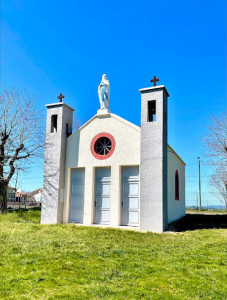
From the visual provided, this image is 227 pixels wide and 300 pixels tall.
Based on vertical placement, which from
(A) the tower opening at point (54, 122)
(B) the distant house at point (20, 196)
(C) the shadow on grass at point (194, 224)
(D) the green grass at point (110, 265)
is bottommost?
(D) the green grass at point (110, 265)

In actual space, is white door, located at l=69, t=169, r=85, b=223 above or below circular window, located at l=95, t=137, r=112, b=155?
below

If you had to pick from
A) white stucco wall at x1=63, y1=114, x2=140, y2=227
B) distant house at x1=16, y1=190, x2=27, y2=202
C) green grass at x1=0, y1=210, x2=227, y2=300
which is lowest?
green grass at x1=0, y1=210, x2=227, y2=300

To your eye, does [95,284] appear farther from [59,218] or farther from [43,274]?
[59,218]

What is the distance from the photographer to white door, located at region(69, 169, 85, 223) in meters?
12.9

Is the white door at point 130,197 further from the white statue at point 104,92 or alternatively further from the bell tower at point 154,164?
the white statue at point 104,92

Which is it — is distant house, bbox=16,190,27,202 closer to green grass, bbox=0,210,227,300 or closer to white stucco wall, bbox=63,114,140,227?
white stucco wall, bbox=63,114,140,227

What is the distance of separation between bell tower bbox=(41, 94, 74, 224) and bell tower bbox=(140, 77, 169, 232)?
433 cm

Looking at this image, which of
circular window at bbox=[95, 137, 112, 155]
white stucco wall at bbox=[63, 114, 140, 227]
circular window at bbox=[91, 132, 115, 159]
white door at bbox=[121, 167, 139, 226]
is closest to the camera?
white door at bbox=[121, 167, 139, 226]

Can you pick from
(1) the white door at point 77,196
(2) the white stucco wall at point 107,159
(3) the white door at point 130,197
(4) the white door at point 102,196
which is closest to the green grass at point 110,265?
(3) the white door at point 130,197

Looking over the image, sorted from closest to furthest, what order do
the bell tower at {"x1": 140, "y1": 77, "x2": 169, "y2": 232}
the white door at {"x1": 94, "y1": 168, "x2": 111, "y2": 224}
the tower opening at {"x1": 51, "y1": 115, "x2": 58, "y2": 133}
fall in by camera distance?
1. the bell tower at {"x1": 140, "y1": 77, "x2": 169, "y2": 232}
2. the white door at {"x1": 94, "y1": 168, "x2": 111, "y2": 224}
3. the tower opening at {"x1": 51, "y1": 115, "x2": 58, "y2": 133}

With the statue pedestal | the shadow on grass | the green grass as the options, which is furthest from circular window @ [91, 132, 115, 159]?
the shadow on grass

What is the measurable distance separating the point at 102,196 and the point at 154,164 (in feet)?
10.0

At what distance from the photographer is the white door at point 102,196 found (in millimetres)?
12211

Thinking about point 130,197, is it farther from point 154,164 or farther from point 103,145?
point 103,145
